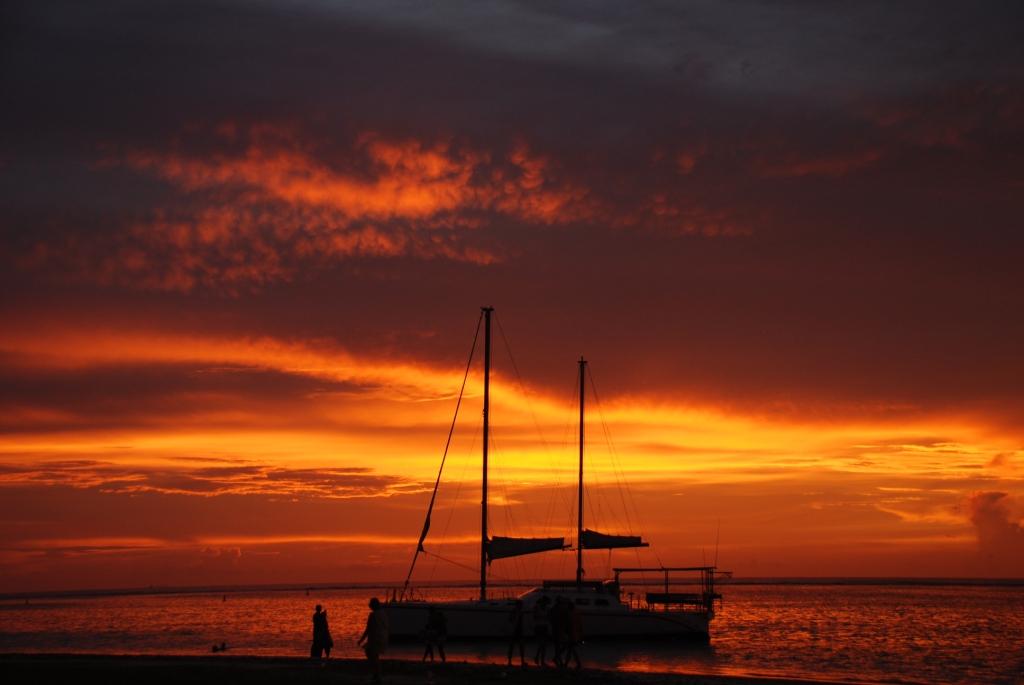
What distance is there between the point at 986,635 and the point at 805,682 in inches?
1907

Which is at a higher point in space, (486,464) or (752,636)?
(486,464)

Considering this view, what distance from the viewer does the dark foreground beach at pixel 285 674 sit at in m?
28.7

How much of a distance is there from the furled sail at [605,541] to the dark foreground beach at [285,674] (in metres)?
20.9

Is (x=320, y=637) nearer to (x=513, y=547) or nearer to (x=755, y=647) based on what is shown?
(x=513, y=547)

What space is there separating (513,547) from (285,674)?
24.4 meters

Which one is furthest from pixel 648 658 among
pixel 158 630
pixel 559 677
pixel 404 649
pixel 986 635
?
pixel 158 630

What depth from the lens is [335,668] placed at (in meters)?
33.5

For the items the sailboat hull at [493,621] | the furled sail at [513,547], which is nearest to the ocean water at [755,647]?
the sailboat hull at [493,621]

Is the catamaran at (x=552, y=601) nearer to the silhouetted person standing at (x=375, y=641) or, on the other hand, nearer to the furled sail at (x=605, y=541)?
the furled sail at (x=605, y=541)

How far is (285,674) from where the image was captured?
3038 cm

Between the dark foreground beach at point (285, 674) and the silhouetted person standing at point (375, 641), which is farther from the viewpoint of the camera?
the dark foreground beach at point (285, 674)

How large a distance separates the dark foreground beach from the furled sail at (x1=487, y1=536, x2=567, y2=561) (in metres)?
17.0

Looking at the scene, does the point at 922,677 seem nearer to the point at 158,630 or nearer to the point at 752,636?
the point at 752,636

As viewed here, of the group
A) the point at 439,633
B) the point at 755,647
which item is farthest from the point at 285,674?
the point at 755,647
